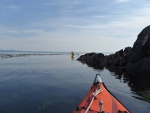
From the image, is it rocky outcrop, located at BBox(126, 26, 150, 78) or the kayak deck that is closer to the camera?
the kayak deck

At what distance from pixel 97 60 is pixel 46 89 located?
44.3 m

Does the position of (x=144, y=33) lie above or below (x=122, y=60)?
above

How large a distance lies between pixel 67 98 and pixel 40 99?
1919 mm

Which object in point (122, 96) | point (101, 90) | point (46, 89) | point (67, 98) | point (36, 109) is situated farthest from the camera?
point (46, 89)

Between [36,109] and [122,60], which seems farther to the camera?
[122,60]

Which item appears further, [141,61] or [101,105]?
[141,61]

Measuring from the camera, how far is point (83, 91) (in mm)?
19234

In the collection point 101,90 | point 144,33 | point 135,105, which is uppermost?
point 144,33

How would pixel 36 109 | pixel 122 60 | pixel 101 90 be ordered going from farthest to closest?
1. pixel 122 60
2. pixel 36 109
3. pixel 101 90

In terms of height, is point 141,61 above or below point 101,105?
above

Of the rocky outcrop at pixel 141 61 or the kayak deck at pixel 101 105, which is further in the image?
the rocky outcrop at pixel 141 61

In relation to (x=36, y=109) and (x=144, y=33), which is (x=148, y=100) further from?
(x=144, y=33)

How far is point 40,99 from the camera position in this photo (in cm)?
1608

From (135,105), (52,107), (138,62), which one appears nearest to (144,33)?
(138,62)
